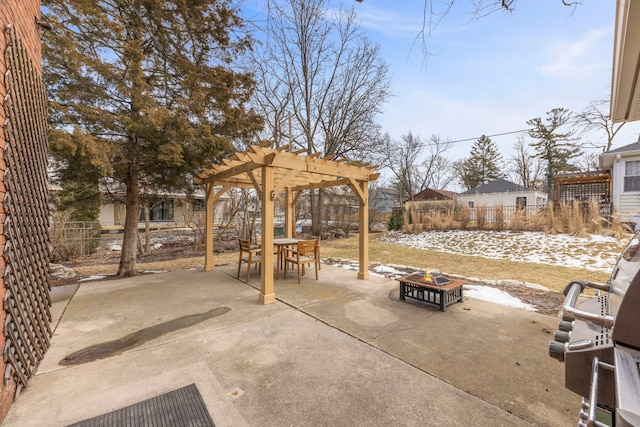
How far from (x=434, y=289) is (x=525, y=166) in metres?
28.3

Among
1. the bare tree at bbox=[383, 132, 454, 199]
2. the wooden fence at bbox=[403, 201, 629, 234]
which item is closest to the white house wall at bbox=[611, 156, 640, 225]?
the wooden fence at bbox=[403, 201, 629, 234]

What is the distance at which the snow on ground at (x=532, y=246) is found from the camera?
276 inches

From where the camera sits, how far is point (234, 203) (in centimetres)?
1120

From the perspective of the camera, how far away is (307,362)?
248 cm

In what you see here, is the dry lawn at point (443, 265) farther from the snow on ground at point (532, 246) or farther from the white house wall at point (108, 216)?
the white house wall at point (108, 216)

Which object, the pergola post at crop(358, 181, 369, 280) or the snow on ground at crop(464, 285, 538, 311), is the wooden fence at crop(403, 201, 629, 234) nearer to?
the snow on ground at crop(464, 285, 538, 311)

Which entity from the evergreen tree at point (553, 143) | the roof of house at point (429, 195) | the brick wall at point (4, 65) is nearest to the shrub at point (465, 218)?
the brick wall at point (4, 65)

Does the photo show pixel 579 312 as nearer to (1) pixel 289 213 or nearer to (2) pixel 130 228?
(1) pixel 289 213

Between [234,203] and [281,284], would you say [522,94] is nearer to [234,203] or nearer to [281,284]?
[281,284]

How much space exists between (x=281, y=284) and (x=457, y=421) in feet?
12.3

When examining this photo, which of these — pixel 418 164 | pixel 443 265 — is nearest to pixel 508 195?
pixel 418 164

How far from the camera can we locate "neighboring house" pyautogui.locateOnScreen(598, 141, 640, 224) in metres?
10.9

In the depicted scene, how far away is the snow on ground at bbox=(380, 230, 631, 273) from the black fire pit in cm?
477

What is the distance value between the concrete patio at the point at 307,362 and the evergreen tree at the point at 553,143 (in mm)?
25241
